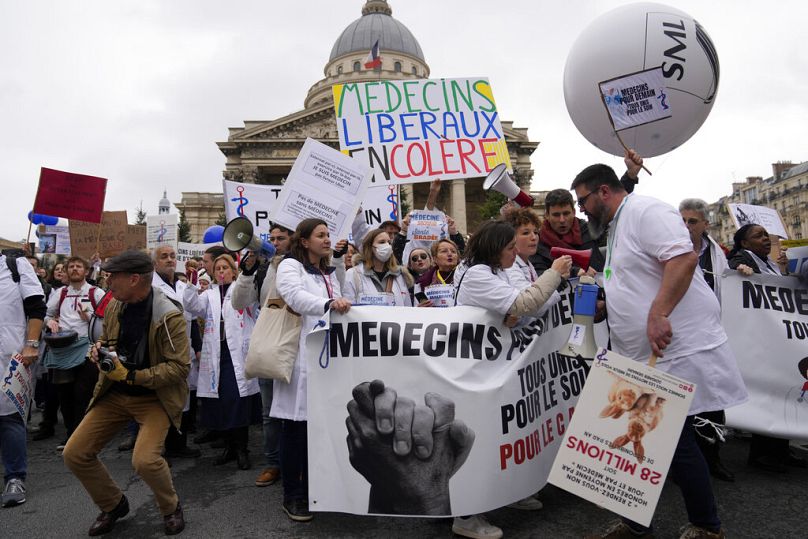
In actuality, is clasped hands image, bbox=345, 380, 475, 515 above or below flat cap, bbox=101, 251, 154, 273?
below

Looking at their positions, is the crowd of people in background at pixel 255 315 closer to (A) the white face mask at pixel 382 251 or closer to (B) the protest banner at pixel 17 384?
(A) the white face mask at pixel 382 251

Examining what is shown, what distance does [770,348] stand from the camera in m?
4.30

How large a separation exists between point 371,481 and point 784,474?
10.0 ft

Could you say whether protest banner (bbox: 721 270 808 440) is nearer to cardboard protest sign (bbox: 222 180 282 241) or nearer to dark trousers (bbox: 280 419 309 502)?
dark trousers (bbox: 280 419 309 502)

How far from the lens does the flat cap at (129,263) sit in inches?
133

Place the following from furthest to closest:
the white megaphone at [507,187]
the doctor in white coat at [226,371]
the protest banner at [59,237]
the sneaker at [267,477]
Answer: the protest banner at [59,237] → the doctor in white coat at [226,371] → the white megaphone at [507,187] → the sneaker at [267,477]

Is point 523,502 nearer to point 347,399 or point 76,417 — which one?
point 347,399

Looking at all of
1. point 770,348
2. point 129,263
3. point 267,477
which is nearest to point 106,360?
point 129,263

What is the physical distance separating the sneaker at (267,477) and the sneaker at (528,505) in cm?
180

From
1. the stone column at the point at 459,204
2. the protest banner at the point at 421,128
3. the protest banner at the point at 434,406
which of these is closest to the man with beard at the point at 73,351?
the protest banner at the point at 421,128

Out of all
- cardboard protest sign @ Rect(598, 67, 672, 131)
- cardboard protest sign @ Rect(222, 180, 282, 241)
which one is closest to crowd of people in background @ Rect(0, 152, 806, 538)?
cardboard protest sign @ Rect(598, 67, 672, 131)

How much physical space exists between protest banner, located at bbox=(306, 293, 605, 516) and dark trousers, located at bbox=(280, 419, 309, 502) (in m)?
0.30

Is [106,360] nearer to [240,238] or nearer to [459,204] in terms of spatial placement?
[240,238]

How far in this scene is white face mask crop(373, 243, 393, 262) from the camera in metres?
4.71
